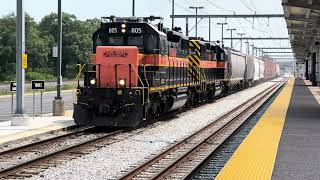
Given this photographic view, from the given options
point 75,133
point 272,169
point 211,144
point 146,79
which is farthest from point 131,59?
point 272,169

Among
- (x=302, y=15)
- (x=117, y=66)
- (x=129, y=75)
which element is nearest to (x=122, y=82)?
(x=129, y=75)

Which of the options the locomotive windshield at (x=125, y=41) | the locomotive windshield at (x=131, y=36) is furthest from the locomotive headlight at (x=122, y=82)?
the locomotive windshield at (x=125, y=41)

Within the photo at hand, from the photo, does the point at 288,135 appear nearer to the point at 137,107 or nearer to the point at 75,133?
the point at 137,107

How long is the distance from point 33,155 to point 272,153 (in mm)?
5170

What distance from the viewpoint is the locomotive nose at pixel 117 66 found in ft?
55.2

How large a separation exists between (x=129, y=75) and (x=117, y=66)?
1.65 feet

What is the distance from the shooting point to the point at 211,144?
46.2 feet

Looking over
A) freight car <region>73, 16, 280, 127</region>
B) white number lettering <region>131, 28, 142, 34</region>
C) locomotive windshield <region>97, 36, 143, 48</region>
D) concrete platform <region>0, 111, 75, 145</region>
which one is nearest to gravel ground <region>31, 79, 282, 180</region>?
freight car <region>73, 16, 280, 127</region>

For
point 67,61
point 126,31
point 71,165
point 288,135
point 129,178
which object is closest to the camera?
point 129,178

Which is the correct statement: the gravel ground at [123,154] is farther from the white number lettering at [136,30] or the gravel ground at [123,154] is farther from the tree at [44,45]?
the tree at [44,45]

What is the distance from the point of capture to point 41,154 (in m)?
12.1

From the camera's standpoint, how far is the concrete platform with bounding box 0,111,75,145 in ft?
46.8

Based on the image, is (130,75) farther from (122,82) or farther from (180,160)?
(180,160)

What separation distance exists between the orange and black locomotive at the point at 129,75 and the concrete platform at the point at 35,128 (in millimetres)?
1007
